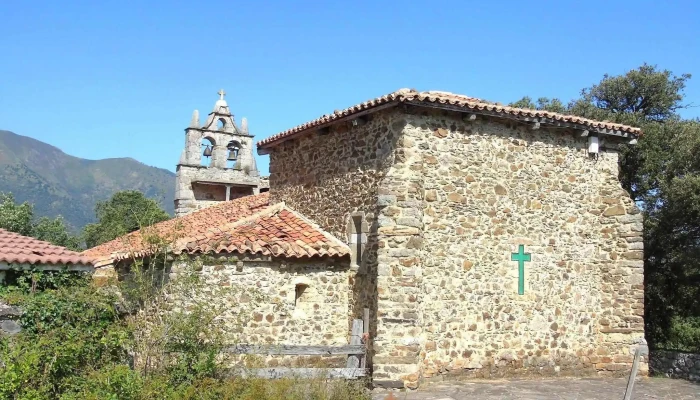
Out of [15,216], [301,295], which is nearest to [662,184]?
[301,295]

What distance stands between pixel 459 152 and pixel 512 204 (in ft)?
5.53

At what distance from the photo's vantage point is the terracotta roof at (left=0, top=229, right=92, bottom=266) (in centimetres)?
1157

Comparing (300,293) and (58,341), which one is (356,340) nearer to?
(300,293)

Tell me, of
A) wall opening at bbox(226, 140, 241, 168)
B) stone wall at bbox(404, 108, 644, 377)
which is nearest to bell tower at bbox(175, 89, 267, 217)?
wall opening at bbox(226, 140, 241, 168)

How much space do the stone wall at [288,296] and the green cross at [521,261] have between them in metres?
3.53

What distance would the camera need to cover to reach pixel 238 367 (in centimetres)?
1004

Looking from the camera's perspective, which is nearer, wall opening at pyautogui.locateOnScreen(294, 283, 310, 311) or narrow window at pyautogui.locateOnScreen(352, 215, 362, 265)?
wall opening at pyautogui.locateOnScreen(294, 283, 310, 311)

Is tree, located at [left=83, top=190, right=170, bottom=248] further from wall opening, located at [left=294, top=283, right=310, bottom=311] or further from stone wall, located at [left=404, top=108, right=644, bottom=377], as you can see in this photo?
stone wall, located at [left=404, top=108, right=644, bottom=377]

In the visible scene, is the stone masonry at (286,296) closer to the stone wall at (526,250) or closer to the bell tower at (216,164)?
the stone wall at (526,250)

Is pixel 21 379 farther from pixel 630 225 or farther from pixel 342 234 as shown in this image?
pixel 630 225

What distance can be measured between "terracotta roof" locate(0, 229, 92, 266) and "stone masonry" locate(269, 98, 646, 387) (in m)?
5.42

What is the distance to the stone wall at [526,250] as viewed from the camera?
13039 millimetres

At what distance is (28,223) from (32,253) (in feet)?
53.5

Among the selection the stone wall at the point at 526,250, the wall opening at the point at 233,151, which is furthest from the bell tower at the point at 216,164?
the stone wall at the point at 526,250
